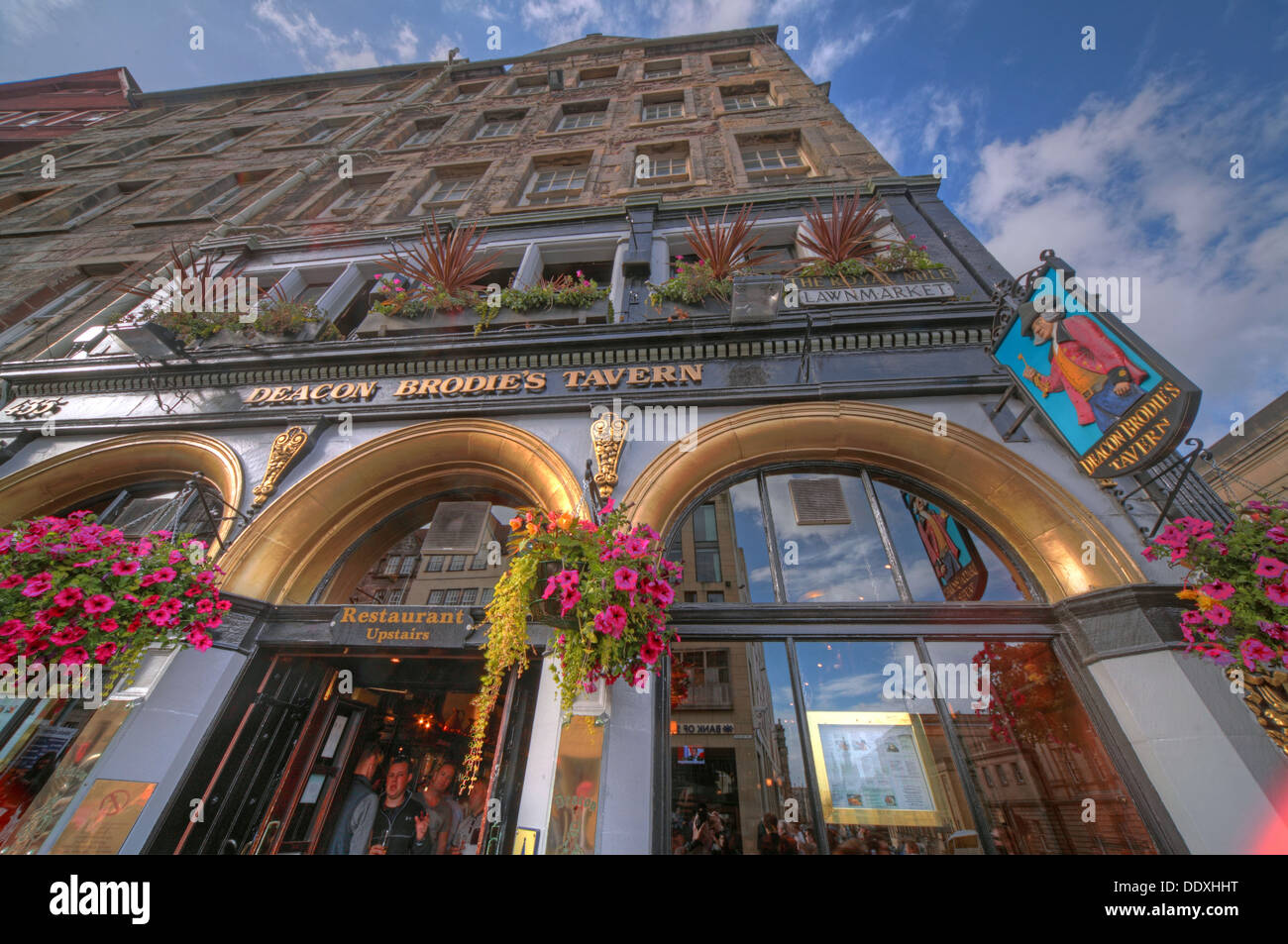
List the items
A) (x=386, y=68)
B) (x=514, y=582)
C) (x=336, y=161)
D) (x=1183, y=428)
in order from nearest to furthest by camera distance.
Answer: (x=1183, y=428)
(x=514, y=582)
(x=336, y=161)
(x=386, y=68)

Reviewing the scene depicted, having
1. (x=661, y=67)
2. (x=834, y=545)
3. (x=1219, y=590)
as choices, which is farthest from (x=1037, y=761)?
(x=661, y=67)

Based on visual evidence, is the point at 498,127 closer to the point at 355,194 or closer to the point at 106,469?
the point at 355,194

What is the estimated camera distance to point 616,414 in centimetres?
677

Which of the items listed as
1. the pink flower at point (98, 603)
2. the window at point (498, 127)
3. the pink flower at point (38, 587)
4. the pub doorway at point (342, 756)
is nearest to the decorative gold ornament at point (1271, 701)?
the pub doorway at point (342, 756)

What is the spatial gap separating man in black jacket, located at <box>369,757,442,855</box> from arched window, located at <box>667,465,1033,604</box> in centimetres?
444

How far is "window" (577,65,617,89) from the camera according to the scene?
19.4m

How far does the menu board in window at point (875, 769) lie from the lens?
181 inches

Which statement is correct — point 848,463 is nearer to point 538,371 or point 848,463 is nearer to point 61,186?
point 538,371

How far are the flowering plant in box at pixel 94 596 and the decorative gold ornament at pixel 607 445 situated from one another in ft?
13.2

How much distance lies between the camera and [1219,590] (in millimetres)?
3865

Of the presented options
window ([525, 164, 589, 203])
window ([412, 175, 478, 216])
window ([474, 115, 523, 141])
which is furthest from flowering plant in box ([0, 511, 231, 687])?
window ([474, 115, 523, 141])

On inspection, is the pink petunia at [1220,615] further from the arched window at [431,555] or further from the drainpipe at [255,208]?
the drainpipe at [255,208]
